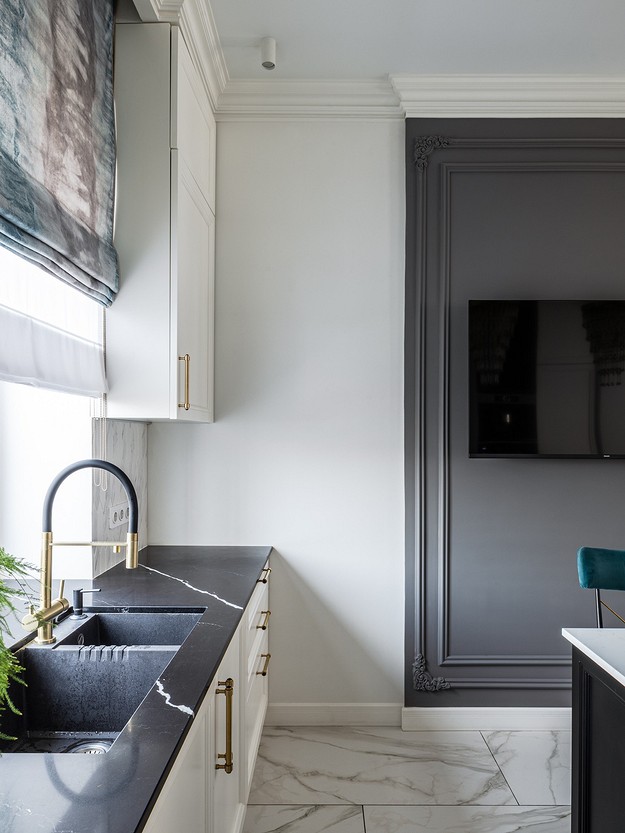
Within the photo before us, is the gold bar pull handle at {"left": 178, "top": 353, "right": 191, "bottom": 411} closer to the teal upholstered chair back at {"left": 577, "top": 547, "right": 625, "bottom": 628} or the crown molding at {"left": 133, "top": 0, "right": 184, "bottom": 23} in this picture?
the crown molding at {"left": 133, "top": 0, "right": 184, "bottom": 23}

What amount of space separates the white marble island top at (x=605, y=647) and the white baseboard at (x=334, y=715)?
134cm

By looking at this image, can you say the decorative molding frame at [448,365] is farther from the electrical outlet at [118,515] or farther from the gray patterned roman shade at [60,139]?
the gray patterned roman shade at [60,139]

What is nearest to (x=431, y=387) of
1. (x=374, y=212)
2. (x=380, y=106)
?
(x=374, y=212)

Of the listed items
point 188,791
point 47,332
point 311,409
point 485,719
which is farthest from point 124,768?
point 485,719

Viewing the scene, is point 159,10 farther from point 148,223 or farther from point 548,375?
point 548,375

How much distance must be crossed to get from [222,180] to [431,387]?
133 cm

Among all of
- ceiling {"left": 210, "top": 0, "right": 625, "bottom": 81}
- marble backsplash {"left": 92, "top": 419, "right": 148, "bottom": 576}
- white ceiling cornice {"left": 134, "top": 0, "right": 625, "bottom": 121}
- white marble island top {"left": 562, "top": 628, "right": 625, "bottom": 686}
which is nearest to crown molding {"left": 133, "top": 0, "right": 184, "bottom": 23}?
ceiling {"left": 210, "top": 0, "right": 625, "bottom": 81}

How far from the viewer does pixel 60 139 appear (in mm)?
1682

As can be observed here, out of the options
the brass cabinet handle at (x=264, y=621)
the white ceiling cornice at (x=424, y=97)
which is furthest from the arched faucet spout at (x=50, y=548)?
the white ceiling cornice at (x=424, y=97)

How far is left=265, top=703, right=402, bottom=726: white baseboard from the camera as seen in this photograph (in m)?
2.89

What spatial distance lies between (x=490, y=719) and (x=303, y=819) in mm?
1026

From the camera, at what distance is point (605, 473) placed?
9.41 feet

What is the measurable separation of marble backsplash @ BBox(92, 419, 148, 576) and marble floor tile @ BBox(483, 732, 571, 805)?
174 centimetres

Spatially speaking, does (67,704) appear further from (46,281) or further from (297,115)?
(297,115)
